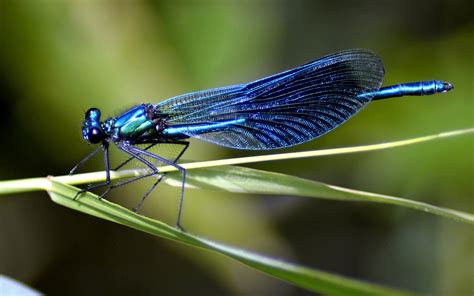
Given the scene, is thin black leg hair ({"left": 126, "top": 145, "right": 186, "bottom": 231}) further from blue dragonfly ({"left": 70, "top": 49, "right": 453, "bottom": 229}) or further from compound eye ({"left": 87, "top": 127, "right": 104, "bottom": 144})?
compound eye ({"left": 87, "top": 127, "right": 104, "bottom": 144})

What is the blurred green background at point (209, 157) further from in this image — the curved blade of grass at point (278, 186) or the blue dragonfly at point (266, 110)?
the curved blade of grass at point (278, 186)

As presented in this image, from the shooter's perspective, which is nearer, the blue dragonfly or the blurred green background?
the blue dragonfly

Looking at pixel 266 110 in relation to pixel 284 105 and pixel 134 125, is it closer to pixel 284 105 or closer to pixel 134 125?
pixel 284 105

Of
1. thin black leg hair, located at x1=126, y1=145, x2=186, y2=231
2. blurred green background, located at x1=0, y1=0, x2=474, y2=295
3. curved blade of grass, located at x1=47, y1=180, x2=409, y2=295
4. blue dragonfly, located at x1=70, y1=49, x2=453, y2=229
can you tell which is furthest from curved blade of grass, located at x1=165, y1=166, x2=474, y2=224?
blurred green background, located at x1=0, y1=0, x2=474, y2=295

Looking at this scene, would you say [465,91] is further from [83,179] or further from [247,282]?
[83,179]

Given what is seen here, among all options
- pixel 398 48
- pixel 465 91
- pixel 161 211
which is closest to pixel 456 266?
pixel 465 91
